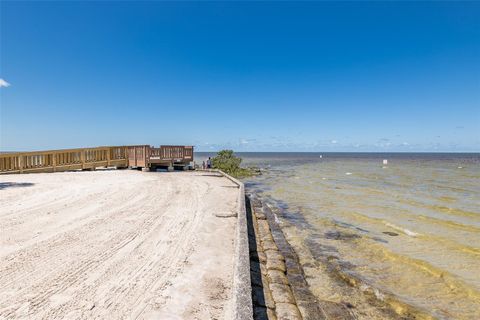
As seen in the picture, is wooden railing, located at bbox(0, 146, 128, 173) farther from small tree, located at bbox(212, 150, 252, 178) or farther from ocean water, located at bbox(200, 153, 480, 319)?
ocean water, located at bbox(200, 153, 480, 319)

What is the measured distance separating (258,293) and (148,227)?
3.52m

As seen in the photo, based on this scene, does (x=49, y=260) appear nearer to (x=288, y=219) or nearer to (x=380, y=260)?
(x=380, y=260)

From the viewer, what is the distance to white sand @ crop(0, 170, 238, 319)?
3.38 m

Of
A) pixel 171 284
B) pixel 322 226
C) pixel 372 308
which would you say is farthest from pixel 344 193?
pixel 171 284

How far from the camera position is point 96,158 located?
2081 cm

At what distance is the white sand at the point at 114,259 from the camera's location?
3381mm

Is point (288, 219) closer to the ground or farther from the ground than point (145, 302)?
closer to the ground

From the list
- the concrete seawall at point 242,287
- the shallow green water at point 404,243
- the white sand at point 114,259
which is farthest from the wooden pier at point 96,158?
the concrete seawall at point 242,287

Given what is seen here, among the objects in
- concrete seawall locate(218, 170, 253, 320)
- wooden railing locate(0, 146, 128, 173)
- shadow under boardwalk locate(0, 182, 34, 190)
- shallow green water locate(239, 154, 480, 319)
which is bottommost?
shallow green water locate(239, 154, 480, 319)

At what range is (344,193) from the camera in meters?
17.6

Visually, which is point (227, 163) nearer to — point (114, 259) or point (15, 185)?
point (15, 185)

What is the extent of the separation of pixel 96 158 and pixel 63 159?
→ 2282 millimetres

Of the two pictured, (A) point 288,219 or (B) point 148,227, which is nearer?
(B) point 148,227

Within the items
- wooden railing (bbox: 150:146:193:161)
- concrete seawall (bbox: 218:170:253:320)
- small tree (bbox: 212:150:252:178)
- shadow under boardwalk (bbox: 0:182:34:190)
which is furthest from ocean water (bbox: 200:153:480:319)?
small tree (bbox: 212:150:252:178)
